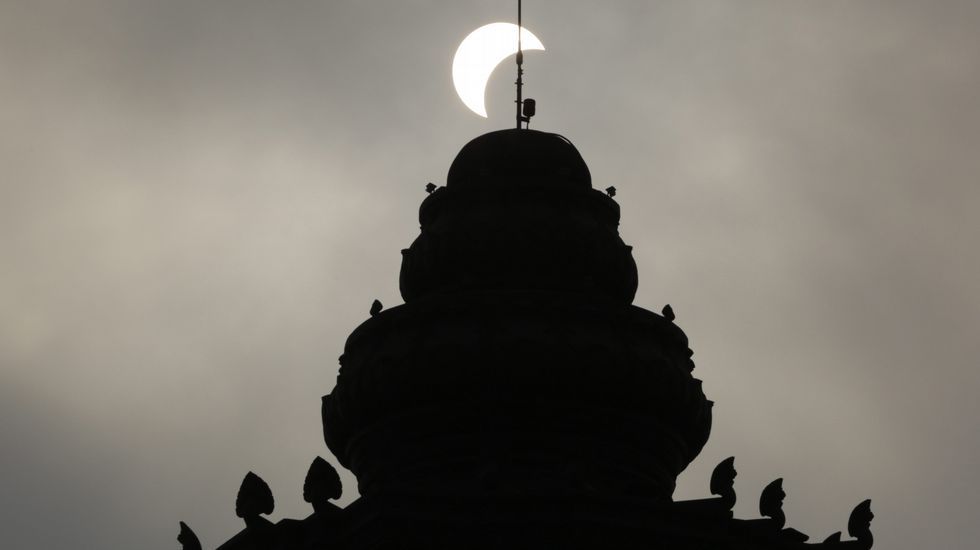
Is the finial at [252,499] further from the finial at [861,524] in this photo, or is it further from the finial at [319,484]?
the finial at [861,524]

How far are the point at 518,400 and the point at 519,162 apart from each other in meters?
7.83

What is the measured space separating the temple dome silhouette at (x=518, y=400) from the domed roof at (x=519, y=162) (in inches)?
1.9

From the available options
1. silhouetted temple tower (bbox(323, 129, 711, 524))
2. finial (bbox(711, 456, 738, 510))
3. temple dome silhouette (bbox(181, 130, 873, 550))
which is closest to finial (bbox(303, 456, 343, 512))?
temple dome silhouette (bbox(181, 130, 873, 550))

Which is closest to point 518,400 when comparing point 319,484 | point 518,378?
point 518,378

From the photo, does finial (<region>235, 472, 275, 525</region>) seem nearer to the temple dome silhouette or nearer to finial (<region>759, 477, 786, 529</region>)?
the temple dome silhouette

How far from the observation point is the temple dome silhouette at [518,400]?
49281 millimetres

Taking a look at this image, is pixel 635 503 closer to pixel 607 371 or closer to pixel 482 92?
pixel 607 371

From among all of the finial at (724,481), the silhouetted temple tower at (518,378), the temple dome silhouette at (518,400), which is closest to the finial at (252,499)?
the temple dome silhouette at (518,400)

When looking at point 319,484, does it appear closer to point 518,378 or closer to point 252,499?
point 252,499

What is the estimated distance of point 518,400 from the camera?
53531 mm

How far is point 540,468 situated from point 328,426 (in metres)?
6.14

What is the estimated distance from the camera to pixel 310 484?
50.7 meters

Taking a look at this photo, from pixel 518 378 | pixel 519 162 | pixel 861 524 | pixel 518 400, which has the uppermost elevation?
pixel 519 162

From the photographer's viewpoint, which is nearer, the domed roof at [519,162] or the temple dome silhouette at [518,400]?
the temple dome silhouette at [518,400]
